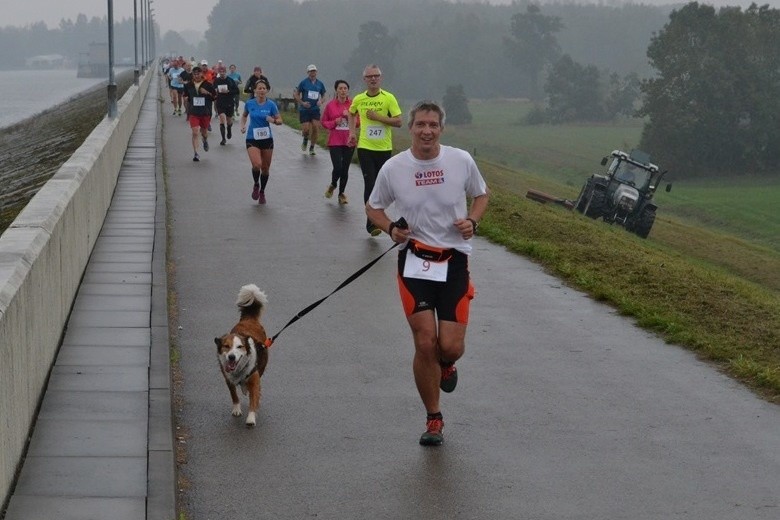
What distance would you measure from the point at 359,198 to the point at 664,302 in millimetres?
8889

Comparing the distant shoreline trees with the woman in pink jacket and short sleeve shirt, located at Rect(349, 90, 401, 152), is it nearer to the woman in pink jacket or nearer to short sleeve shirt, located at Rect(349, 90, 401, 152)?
the woman in pink jacket

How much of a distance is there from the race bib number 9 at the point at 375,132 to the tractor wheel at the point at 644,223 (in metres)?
19.0

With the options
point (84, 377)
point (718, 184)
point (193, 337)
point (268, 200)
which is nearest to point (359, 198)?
point (268, 200)

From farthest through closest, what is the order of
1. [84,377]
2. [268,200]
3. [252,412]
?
1. [268,200]
2. [84,377]
3. [252,412]

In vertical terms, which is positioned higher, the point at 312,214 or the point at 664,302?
the point at 664,302

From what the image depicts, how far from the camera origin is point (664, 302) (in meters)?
11.6

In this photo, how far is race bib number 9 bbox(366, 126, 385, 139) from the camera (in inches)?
618

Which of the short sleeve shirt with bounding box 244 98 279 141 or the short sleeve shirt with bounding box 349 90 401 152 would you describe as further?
the short sleeve shirt with bounding box 244 98 279 141

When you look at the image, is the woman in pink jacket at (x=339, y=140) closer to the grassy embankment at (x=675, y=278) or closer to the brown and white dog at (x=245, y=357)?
the grassy embankment at (x=675, y=278)

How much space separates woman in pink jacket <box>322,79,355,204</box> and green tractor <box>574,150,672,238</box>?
15.3 meters

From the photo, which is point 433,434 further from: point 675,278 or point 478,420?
point 675,278

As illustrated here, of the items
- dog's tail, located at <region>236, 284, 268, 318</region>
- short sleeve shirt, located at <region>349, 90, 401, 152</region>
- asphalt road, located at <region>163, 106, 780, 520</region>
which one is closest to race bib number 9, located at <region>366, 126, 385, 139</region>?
short sleeve shirt, located at <region>349, 90, 401, 152</region>

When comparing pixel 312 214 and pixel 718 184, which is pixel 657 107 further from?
pixel 312 214

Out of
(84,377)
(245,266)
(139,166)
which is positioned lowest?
(139,166)
